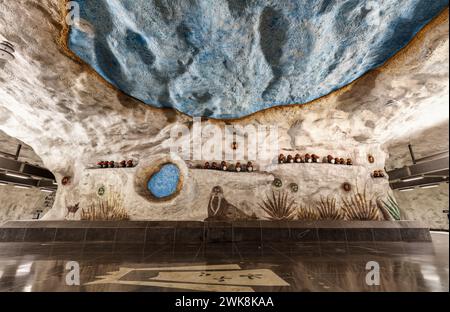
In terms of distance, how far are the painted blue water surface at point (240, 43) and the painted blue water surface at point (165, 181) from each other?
1958mm

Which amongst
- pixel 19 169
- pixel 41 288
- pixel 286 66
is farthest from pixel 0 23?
pixel 19 169

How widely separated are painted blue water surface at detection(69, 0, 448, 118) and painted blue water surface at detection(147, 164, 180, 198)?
1.96 m

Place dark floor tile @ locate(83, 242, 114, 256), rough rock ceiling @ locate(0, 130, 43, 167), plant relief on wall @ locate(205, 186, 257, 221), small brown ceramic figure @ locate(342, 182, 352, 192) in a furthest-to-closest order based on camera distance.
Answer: rough rock ceiling @ locate(0, 130, 43, 167) < small brown ceramic figure @ locate(342, 182, 352, 192) < plant relief on wall @ locate(205, 186, 257, 221) < dark floor tile @ locate(83, 242, 114, 256)

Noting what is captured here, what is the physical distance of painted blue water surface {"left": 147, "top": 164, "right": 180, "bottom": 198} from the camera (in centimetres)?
536

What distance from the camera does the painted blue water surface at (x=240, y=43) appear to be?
3.04 meters

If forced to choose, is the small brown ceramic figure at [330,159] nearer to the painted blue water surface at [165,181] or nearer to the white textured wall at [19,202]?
the painted blue water surface at [165,181]

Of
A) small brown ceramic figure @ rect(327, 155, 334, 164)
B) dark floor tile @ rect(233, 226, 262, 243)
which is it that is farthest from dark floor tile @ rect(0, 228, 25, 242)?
small brown ceramic figure @ rect(327, 155, 334, 164)

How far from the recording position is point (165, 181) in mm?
5457

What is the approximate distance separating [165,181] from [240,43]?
3.85 meters

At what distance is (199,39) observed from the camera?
347cm

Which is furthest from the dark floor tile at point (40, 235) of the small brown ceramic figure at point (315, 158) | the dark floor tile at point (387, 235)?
the dark floor tile at point (387, 235)

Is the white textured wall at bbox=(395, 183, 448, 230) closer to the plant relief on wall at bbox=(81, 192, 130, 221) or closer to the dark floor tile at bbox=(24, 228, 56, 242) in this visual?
the plant relief on wall at bbox=(81, 192, 130, 221)

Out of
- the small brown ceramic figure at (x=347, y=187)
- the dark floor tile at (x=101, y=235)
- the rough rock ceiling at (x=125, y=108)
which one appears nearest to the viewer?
the rough rock ceiling at (x=125, y=108)
